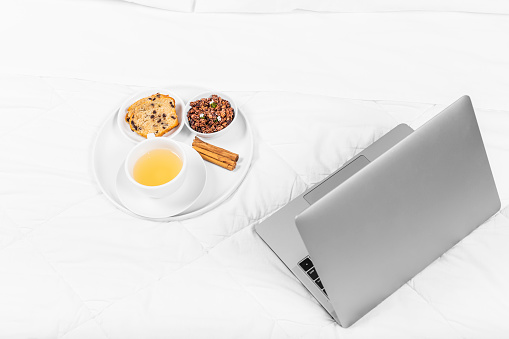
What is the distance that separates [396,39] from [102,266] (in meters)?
0.74

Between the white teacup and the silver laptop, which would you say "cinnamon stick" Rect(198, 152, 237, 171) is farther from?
the silver laptop

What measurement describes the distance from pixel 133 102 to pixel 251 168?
255 millimetres

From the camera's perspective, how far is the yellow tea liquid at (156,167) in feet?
3.16

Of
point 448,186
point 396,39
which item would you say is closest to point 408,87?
point 396,39

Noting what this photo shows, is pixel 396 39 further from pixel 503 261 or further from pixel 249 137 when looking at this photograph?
pixel 503 261

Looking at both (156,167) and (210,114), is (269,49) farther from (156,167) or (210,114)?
(156,167)

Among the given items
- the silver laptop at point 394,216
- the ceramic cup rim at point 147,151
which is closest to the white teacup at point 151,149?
the ceramic cup rim at point 147,151

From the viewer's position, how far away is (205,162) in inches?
39.7

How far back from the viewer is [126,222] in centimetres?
98

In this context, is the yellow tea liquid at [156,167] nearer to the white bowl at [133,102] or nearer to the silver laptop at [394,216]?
the white bowl at [133,102]

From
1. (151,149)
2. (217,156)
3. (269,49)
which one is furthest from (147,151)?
(269,49)

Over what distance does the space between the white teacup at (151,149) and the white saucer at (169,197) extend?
0.02m

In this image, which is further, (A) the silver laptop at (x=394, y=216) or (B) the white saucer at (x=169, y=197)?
(B) the white saucer at (x=169, y=197)

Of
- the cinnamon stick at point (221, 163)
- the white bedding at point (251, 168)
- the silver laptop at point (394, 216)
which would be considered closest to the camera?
the silver laptop at point (394, 216)
